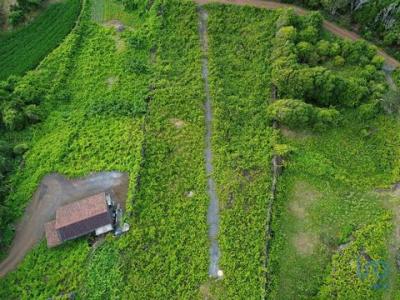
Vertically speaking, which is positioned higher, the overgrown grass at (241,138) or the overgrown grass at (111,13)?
the overgrown grass at (111,13)

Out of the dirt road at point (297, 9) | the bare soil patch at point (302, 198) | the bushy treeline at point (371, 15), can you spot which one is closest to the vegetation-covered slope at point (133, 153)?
the dirt road at point (297, 9)

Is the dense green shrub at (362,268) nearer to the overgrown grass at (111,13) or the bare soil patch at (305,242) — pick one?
the bare soil patch at (305,242)

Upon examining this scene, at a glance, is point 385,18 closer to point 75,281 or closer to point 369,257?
point 369,257

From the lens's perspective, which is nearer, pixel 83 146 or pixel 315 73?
pixel 83 146

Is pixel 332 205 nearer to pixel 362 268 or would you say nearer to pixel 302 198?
pixel 302 198

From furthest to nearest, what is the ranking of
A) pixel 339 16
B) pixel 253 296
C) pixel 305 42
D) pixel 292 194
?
pixel 339 16
pixel 305 42
pixel 292 194
pixel 253 296

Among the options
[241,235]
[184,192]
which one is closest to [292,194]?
Result: [241,235]

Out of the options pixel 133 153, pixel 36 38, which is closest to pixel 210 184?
pixel 133 153
